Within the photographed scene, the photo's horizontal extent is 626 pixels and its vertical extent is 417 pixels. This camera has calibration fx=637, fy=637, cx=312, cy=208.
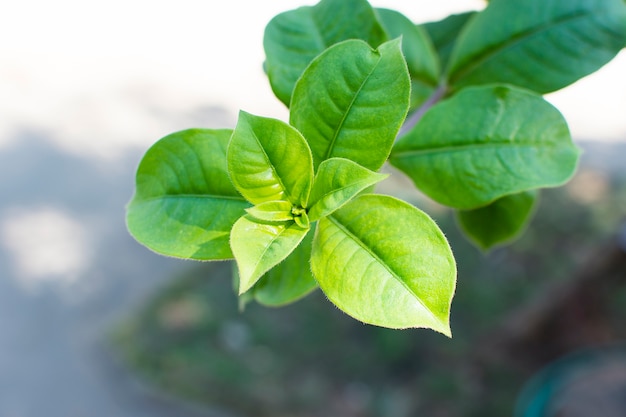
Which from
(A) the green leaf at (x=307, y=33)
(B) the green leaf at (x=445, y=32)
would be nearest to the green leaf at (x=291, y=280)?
(A) the green leaf at (x=307, y=33)

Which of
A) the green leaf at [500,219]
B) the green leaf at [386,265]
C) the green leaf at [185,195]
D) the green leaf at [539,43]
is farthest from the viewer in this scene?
the green leaf at [500,219]

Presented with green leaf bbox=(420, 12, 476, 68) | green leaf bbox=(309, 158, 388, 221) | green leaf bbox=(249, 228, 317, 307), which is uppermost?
green leaf bbox=(309, 158, 388, 221)

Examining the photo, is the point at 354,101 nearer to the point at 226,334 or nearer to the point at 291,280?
the point at 291,280

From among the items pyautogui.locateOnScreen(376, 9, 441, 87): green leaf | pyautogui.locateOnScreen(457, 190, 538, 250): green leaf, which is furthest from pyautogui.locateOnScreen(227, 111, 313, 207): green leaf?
pyautogui.locateOnScreen(457, 190, 538, 250): green leaf

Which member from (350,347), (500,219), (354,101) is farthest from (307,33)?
(350,347)

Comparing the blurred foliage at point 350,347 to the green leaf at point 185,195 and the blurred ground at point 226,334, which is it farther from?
the green leaf at point 185,195

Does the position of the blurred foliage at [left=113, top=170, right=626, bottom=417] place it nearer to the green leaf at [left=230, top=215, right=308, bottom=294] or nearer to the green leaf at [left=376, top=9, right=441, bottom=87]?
the green leaf at [left=376, top=9, right=441, bottom=87]

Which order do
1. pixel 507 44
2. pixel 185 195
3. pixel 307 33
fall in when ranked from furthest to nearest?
1. pixel 507 44
2. pixel 307 33
3. pixel 185 195
